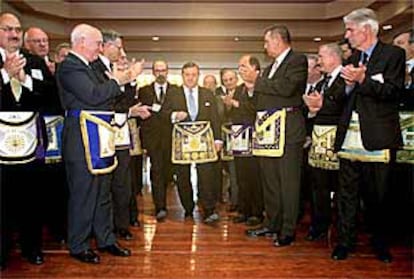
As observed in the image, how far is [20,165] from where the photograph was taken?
314 cm

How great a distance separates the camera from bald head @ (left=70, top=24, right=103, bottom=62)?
3.20 meters

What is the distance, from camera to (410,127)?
361 cm

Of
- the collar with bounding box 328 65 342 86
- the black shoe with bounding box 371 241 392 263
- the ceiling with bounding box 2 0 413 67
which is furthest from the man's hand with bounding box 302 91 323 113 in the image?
the ceiling with bounding box 2 0 413 67

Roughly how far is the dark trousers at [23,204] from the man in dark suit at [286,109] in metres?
1.55

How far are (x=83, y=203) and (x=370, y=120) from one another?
1.75 metres

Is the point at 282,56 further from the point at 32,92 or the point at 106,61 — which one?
the point at 32,92

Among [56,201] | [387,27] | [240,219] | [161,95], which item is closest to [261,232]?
[240,219]

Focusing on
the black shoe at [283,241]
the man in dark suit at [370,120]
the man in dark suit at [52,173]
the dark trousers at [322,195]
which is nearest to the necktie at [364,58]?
the man in dark suit at [370,120]

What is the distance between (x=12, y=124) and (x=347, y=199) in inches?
78.9

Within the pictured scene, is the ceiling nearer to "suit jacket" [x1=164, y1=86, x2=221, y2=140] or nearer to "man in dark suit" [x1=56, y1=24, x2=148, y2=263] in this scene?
"suit jacket" [x1=164, y1=86, x2=221, y2=140]

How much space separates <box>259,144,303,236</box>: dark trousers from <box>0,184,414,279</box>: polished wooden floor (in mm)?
186

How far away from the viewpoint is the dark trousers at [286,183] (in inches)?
148

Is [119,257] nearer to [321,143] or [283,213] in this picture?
[283,213]

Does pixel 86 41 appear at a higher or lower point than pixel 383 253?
higher
